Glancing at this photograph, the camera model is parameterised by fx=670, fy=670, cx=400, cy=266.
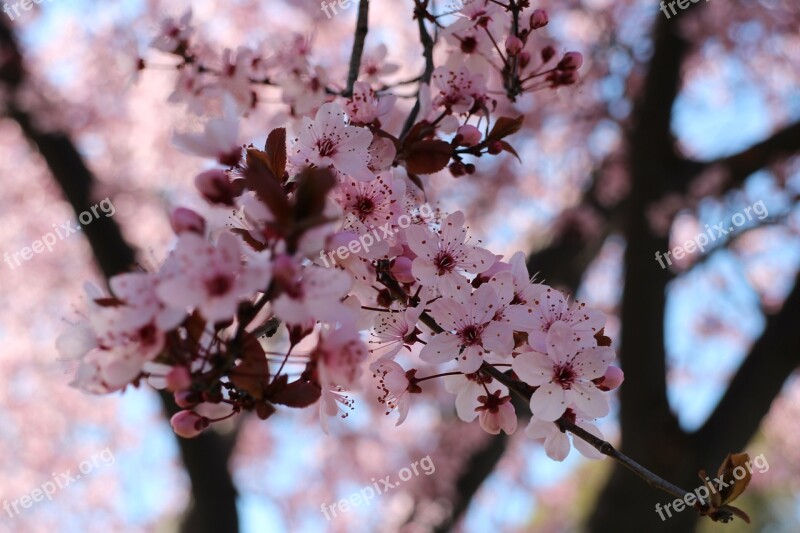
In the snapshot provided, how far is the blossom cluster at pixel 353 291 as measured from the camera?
690 millimetres

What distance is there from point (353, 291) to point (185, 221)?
1.12ft

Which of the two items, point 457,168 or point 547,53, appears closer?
point 457,168

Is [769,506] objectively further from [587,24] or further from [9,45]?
[9,45]

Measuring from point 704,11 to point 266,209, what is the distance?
455 centimetres

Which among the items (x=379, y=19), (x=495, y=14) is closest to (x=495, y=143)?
(x=495, y=14)

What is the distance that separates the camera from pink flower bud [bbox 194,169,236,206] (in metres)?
0.77

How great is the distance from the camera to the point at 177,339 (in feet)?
2.36

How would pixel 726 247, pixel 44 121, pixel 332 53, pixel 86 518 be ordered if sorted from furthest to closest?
pixel 86 518 → pixel 332 53 → pixel 726 247 → pixel 44 121

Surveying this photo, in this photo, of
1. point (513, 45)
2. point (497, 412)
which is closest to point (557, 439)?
point (497, 412)

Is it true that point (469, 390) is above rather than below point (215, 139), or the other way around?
below

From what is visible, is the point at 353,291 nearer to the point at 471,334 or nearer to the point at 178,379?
the point at 471,334

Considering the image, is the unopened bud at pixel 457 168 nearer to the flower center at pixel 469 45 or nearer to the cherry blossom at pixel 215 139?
the flower center at pixel 469 45

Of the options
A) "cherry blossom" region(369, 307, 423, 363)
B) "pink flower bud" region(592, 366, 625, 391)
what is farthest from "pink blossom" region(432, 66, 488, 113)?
"pink flower bud" region(592, 366, 625, 391)

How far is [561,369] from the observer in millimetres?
906
